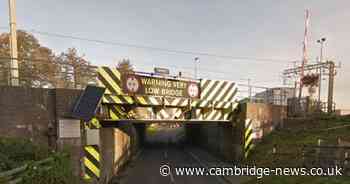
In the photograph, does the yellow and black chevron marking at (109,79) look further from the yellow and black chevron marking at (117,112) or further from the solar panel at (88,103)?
the yellow and black chevron marking at (117,112)

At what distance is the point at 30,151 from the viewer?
547cm

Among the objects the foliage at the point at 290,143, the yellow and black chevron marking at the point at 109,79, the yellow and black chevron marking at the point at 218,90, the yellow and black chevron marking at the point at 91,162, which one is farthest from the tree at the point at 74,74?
the foliage at the point at 290,143

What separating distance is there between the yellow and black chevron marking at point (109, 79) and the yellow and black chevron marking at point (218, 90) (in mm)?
4782

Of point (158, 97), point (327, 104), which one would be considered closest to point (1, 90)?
point (158, 97)

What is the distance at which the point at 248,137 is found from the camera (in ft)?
42.9

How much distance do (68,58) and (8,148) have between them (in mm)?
34044

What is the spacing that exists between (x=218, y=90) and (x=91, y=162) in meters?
7.94

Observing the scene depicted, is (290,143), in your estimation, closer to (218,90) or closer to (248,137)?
(248,137)

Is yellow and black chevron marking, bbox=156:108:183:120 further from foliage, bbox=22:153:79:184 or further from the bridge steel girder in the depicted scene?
foliage, bbox=22:153:79:184

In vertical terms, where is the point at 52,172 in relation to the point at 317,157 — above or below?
above

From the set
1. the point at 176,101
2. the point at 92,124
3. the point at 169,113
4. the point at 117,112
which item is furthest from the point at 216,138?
the point at 92,124

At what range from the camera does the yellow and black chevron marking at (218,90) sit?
10.5m

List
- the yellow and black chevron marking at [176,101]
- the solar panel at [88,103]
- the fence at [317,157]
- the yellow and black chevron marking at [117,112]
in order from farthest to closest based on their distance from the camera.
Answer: the yellow and black chevron marking at [176,101]
the yellow and black chevron marking at [117,112]
the fence at [317,157]
the solar panel at [88,103]

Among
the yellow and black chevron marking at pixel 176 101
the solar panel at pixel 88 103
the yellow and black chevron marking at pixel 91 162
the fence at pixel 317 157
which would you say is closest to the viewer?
the solar panel at pixel 88 103
